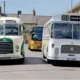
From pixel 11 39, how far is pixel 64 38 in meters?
3.02

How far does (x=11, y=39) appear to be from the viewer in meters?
18.5

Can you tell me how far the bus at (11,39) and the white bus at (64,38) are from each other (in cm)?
184

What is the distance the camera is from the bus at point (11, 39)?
60.4ft

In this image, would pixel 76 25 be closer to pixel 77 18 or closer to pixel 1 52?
pixel 77 18

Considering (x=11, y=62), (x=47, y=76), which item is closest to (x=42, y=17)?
(x=11, y=62)

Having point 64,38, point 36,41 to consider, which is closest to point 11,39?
point 64,38

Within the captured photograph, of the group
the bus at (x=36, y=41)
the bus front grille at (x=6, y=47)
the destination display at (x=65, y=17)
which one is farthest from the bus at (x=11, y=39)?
the bus at (x=36, y=41)

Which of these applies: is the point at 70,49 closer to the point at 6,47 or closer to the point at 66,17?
the point at 66,17

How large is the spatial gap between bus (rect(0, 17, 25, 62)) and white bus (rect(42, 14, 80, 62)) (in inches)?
72.5

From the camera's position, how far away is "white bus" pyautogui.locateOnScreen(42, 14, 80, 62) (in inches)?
704

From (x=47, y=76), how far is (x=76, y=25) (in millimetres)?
5365

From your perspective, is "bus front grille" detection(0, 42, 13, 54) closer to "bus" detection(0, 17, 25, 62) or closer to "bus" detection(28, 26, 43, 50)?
"bus" detection(0, 17, 25, 62)

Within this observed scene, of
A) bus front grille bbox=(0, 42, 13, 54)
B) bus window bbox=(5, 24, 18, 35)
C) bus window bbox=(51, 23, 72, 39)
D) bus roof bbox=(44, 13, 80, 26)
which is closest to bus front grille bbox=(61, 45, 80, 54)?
bus window bbox=(51, 23, 72, 39)

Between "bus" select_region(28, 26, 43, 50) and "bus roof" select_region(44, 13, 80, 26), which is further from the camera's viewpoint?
"bus" select_region(28, 26, 43, 50)
